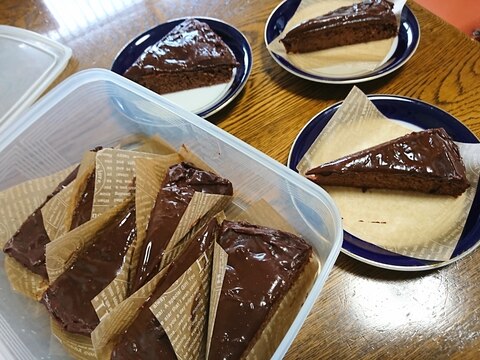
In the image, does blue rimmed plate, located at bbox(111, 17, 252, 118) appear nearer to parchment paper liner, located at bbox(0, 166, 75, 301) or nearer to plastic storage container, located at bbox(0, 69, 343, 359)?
plastic storage container, located at bbox(0, 69, 343, 359)

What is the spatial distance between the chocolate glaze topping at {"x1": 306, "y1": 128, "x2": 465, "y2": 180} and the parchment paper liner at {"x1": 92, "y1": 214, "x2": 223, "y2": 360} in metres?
0.52

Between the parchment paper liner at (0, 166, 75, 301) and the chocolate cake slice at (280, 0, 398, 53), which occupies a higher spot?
the parchment paper liner at (0, 166, 75, 301)

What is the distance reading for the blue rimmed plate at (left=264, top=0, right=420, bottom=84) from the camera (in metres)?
1.42

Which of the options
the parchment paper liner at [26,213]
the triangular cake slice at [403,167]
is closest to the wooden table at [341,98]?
the triangular cake slice at [403,167]

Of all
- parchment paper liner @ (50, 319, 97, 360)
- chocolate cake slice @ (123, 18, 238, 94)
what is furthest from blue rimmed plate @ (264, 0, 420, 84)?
parchment paper liner @ (50, 319, 97, 360)

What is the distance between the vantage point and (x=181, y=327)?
800 millimetres

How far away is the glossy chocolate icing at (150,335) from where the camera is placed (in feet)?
2.64

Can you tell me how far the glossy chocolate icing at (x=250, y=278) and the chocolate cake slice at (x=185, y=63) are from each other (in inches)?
29.2

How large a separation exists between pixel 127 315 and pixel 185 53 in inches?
38.7

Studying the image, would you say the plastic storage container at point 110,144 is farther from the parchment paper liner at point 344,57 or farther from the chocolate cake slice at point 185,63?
the parchment paper liner at point 344,57

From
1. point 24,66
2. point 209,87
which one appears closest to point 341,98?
point 209,87

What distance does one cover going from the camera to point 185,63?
153cm

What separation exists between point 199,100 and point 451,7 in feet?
5.17

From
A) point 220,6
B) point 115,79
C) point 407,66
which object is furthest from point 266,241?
point 220,6
